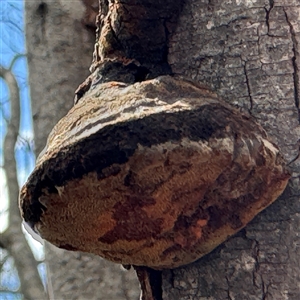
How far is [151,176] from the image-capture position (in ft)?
1.94

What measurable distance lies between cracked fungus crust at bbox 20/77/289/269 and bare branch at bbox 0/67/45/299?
3785 millimetres

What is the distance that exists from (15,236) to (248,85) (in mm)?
4181

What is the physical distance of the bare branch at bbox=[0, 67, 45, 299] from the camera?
4.38 m

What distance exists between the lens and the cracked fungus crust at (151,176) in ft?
1.92

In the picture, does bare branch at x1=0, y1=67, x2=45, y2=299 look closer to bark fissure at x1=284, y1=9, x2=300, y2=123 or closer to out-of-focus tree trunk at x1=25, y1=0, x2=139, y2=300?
out-of-focus tree trunk at x1=25, y1=0, x2=139, y2=300

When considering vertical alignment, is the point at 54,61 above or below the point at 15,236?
above

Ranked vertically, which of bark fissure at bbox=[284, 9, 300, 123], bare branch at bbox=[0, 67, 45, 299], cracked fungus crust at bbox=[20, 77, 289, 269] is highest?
bark fissure at bbox=[284, 9, 300, 123]

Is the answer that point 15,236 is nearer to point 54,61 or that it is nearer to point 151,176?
point 54,61

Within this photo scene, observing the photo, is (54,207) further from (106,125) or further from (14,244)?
(14,244)

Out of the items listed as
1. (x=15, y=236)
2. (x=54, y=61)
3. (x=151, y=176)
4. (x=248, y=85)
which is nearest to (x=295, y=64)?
(x=248, y=85)

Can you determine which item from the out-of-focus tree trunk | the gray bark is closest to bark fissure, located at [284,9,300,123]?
the gray bark

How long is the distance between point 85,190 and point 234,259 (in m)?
0.20

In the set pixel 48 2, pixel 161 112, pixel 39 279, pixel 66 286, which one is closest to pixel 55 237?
pixel 161 112

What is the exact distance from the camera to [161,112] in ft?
1.95
